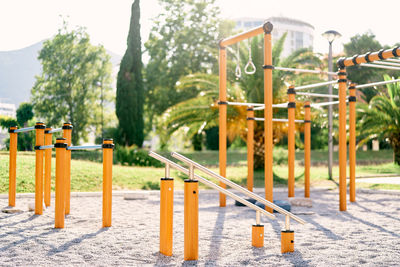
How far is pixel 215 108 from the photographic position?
14586 mm

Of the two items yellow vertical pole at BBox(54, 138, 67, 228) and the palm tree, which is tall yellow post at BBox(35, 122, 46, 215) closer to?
yellow vertical pole at BBox(54, 138, 67, 228)

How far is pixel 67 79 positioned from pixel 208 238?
102 feet

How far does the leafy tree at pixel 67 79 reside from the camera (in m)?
33.6

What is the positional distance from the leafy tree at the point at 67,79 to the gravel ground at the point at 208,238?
27.4 m

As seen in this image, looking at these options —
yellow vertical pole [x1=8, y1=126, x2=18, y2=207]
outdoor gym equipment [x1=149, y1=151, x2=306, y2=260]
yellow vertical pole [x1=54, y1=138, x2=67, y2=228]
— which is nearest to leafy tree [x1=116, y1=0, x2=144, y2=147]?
yellow vertical pole [x1=8, y1=126, x2=18, y2=207]

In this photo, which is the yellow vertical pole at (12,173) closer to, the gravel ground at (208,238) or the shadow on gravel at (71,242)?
the gravel ground at (208,238)

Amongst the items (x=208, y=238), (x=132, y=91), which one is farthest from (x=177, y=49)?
(x=208, y=238)

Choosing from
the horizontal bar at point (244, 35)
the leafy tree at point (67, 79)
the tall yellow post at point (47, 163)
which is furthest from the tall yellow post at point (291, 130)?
the leafy tree at point (67, 79)

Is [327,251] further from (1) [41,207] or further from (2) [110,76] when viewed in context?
(2) [110,76]

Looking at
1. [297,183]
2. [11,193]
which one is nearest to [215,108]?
[297,183]

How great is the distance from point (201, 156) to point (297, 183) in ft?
31.3

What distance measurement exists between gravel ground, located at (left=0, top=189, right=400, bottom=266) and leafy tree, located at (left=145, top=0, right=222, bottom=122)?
830 inches

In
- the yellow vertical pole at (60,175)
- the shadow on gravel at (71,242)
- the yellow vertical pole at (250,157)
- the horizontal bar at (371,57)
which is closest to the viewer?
the shadow on gravel at (71,242)

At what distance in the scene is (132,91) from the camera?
74.4ft
